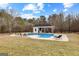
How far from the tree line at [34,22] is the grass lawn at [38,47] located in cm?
10

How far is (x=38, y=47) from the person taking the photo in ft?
9.18

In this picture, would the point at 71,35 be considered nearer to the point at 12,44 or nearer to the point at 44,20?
the point at 44,20

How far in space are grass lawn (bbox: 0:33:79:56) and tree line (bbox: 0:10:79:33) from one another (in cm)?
10

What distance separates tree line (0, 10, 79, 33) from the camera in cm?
282

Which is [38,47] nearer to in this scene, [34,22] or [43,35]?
[43,35]

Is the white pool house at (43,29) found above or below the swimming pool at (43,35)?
above

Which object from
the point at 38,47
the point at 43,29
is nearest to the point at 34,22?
the point at 43,29

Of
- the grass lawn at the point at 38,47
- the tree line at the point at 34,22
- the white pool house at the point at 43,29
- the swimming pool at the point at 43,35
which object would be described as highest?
the tree line at the point at 34,22

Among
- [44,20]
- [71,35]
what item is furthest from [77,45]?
[44,20]

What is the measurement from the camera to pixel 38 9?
281 centimetres

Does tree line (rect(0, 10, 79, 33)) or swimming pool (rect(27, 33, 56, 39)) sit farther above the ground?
tree line (rect(0, 10, 79, 33))

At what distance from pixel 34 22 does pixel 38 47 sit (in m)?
0.30

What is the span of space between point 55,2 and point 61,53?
0.61 meters

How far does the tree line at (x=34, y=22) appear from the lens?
2820 mm
